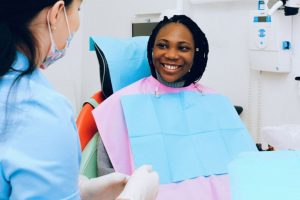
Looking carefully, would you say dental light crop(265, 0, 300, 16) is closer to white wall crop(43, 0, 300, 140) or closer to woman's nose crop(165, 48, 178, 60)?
white wall crop(43, 0, 300, 140)

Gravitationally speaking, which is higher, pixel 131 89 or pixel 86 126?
pixel 131 89

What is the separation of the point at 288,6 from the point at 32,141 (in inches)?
69.5

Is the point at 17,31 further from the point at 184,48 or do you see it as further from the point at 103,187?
the point at 184,48

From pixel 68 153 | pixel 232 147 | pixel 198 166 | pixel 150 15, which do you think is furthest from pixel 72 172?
pixel 150 15

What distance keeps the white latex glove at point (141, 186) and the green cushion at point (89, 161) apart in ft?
2.07

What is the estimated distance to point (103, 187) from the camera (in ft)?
3.81

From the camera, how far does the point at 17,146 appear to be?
699 millimetres

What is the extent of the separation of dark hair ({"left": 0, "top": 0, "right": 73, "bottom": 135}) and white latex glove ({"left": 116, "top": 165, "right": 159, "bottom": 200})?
370mm

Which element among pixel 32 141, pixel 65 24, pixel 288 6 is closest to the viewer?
pixel 32 141

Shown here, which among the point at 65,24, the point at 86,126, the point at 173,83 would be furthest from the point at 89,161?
the point at 65,24

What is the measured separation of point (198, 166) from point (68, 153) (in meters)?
1.07

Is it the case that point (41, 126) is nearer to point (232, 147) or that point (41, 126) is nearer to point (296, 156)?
point (296, 156)

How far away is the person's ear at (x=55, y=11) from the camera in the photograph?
0.78 metres

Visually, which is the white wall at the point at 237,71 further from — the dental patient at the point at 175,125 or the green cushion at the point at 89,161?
the green cushion at the point at 89,161
